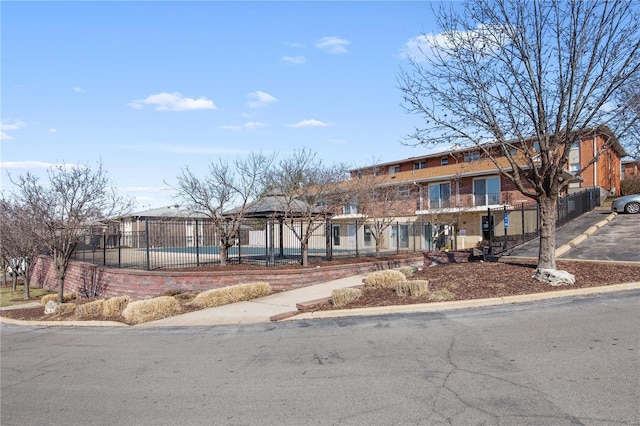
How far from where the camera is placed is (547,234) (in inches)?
405

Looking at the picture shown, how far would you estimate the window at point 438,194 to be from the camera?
120 ft

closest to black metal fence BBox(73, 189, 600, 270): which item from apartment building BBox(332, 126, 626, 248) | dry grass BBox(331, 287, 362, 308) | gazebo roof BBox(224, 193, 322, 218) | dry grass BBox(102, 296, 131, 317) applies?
gazebo roof BBox(224, 193, 322, 218)

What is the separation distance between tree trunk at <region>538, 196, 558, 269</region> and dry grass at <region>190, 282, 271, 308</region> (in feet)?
23.4

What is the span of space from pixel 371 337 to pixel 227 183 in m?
11.2

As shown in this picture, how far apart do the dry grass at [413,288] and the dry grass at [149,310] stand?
5.32 metres

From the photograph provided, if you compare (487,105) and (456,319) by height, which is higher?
(487,105)

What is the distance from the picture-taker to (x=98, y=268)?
16.9 metres

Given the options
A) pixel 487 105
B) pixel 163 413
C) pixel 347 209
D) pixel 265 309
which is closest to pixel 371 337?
pixel 163 413

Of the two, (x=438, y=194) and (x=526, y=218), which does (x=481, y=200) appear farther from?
(x=526, y=218)

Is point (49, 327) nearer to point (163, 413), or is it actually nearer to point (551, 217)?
point (163, 413)

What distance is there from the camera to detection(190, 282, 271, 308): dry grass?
440 inches

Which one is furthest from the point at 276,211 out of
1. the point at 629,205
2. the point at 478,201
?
the point at 478,201

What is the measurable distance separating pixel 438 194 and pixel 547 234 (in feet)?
94.7

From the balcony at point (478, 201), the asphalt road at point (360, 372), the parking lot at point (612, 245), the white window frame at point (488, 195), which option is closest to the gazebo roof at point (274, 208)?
the asphalt road at point (360, 372)
